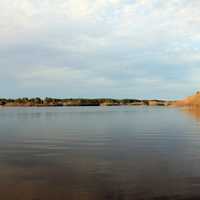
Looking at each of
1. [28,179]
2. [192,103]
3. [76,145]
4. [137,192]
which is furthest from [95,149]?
[192,103]

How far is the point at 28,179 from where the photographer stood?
50.7ft

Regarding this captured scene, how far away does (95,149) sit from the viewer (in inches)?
1001

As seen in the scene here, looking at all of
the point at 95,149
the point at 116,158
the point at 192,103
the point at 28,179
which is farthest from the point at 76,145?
the point at 192,103

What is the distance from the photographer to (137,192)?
1298cm

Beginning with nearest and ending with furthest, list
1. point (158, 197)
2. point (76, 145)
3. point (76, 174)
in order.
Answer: point (158, 197)
point (76, 174)
point (76, 145)

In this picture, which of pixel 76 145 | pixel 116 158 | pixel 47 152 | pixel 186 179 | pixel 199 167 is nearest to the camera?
pixel 186 179

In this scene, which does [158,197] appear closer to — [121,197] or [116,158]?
[121,197]

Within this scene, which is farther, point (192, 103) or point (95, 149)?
point (192, 103)

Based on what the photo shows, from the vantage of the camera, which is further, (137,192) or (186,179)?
(186,179)

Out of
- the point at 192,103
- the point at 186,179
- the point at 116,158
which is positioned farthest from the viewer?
the point at 192,103

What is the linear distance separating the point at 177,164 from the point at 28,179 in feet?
28.2

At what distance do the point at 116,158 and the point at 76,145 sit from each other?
7.74 m

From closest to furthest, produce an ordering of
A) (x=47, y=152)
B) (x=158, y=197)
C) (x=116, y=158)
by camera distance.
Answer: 1. (x=158, y=197)
2. (x=116, y=158)
3. (x=47, y=152)

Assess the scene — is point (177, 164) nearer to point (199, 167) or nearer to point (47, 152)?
point (199, 167)
